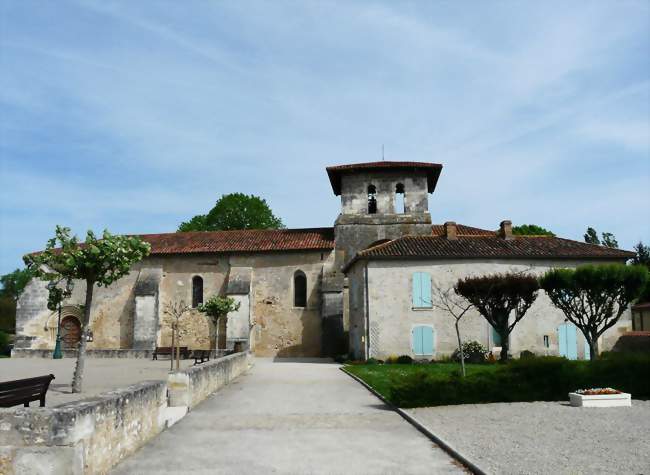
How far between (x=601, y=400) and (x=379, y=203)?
829 inches

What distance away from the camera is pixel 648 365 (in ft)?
44.2

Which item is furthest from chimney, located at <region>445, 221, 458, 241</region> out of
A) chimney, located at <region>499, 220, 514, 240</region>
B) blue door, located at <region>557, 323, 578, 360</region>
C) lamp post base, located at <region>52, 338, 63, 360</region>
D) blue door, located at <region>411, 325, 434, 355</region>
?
lamp post base, located at <region>52, 338, 63, 360</region>

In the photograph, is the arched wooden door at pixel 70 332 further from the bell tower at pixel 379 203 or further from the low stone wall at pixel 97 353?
the bell tower at pixel 379 203

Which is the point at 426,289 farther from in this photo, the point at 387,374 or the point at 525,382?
the point at 525,382

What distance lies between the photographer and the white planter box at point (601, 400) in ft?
38.9

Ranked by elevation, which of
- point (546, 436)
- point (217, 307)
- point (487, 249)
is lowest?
point (546, 436)

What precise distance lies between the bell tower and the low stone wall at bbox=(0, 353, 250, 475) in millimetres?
23722

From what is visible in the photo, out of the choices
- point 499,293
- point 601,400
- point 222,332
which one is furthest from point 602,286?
point 222,332

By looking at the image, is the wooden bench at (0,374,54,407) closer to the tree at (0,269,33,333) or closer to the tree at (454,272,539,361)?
the tree at (454,272,539,361)

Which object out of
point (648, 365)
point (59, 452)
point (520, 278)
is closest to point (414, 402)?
point (648, 365)

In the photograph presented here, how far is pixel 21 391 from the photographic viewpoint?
362 inches

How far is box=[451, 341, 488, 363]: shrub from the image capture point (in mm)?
24469

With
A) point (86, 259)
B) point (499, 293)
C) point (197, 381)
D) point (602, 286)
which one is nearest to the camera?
point (197, 381)

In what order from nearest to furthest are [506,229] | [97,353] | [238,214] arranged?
1. [506,229]
2. [97,353]
3. [238,214]
